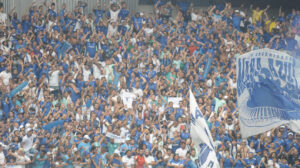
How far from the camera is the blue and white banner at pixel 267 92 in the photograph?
9.48m

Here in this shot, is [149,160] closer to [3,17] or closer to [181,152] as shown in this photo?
[181,152]

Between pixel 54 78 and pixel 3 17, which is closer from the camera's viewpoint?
pixel 54 78

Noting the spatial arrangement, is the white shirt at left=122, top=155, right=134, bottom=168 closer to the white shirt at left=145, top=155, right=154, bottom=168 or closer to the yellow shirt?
the white shirt at left=145, top=155, right=154, bottom=168

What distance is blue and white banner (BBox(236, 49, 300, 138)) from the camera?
31.1ft

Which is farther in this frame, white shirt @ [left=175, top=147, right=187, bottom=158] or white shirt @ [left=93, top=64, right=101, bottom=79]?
white shirt @ [left=93, top=64, right=101, bottom=79]

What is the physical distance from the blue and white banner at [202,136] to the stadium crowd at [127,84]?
13.3ft

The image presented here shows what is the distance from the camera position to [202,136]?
1180 cm

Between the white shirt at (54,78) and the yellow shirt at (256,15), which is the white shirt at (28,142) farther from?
the yellow shirt at (256,15)

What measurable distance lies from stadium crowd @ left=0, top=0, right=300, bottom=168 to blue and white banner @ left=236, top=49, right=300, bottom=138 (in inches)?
244

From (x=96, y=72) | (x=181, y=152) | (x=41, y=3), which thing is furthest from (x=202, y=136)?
(x=41, y=3)

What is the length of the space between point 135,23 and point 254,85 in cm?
1287

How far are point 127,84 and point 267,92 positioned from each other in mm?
10068

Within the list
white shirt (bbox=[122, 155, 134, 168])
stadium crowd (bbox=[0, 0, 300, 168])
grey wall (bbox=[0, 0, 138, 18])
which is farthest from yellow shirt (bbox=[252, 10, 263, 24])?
white shirt (bbox=[122, 155, 134, 168])

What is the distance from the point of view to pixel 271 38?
76.3 ft
